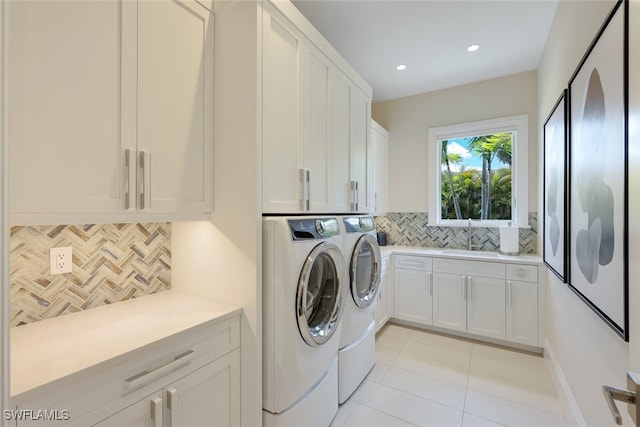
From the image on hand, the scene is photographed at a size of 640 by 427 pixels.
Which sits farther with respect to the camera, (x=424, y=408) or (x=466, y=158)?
(x=466, y=158)

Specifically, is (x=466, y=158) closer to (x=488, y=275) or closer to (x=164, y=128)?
(x=488, y=275)

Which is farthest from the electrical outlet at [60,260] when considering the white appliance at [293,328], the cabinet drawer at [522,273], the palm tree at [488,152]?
the palm tree at [488,152]

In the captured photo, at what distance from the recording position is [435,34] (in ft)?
8.01

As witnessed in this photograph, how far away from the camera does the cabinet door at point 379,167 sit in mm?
3443

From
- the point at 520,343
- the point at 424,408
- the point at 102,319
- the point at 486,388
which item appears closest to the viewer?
the point at 102,319

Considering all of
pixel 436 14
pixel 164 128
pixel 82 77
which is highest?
pixel 436 14

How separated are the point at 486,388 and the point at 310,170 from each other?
215 centimetres

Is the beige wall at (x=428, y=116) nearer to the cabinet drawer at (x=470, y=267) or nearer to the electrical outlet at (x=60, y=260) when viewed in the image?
the cabinet drawer at (x=470, y=267)

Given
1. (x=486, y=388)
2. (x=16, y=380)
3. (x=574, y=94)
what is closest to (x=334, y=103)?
(x=574, y=94)

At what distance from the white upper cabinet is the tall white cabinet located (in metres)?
0.33

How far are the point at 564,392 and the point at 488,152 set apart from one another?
97.4 inches

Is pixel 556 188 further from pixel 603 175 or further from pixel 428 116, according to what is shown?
pixel 428 116

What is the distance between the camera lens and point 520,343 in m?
2.73

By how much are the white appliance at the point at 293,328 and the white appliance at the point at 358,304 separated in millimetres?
272
